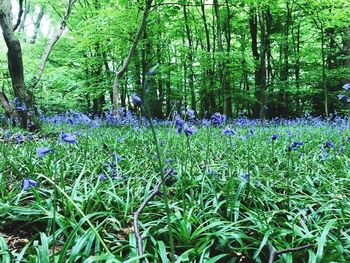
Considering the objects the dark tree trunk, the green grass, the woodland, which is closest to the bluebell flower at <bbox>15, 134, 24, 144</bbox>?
the woodland

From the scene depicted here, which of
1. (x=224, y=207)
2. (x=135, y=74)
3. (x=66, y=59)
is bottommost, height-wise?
(x=224, y=207)

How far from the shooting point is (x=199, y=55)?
10523 mm

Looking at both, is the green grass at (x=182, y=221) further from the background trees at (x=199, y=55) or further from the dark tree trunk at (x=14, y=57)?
the background trees at (x=199, y=55)

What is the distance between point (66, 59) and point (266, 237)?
587 inches

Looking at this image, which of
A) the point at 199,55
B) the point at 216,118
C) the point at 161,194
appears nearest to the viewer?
the point at 161,194

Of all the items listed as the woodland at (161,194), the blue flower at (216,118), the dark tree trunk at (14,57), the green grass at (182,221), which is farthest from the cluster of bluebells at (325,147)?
the dark tree trunk at (14,57)

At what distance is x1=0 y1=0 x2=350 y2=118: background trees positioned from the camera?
9812 mm

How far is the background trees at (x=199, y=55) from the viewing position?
9812mm

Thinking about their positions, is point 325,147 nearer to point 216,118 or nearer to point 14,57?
point 216,118

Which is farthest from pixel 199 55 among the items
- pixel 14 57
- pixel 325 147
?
pixel 325 147

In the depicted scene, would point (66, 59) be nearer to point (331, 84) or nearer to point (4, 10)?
point (4, 10)

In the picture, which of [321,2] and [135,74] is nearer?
[321,2]

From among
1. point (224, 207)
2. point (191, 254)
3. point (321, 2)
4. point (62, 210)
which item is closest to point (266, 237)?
point (191, 254)

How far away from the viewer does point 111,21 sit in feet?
30.0
